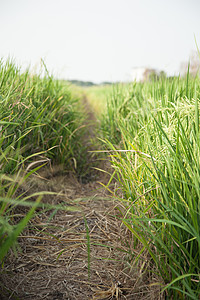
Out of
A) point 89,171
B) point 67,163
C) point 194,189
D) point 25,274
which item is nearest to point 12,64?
point 67,163

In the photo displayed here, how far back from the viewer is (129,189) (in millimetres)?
1196

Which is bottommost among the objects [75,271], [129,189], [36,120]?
[75,271]

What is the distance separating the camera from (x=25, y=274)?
116 cm

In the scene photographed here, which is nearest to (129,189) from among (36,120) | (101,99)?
(36,120)

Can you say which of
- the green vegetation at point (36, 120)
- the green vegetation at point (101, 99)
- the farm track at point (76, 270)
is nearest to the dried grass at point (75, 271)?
the farm track at point (76, 270)

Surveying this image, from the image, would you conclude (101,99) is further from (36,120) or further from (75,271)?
(75,271)

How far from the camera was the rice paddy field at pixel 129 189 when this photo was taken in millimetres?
859

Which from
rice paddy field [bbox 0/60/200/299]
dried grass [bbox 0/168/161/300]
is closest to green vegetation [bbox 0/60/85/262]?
rice paddy field [bbox 0/60/200/299]

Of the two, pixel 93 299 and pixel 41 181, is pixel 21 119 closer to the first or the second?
pixel 41 181

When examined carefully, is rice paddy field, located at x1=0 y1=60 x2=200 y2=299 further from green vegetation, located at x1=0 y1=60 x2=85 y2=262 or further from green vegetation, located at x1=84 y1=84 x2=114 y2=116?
green vegetation, located at x1=84 y1=84 x2=114 y2=116

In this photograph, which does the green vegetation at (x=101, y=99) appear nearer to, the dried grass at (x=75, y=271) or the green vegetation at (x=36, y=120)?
the green vegetation at (x=36, y=120)

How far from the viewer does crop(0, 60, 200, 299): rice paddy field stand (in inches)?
33.8

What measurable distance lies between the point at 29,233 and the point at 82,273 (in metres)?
0.48

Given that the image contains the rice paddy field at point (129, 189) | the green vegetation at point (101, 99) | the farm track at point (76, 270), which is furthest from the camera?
the green vegetation at point (101, 99)
